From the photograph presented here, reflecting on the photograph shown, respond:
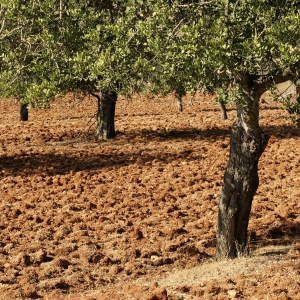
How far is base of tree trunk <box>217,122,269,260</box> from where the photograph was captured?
26.0 feet

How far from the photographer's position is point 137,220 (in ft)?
35.7

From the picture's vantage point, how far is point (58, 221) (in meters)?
10.8

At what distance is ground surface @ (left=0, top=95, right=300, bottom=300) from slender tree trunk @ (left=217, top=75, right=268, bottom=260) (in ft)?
1.06

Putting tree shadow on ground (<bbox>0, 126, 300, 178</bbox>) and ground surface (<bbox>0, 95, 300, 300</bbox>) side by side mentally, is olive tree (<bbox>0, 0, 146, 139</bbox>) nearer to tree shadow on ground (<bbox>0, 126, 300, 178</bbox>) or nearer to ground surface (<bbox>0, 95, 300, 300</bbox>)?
ground surface (<bbox>0, 95, 300, 300</bbox>)

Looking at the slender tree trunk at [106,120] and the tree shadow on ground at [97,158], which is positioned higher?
the slender tree trunk at [106,120]

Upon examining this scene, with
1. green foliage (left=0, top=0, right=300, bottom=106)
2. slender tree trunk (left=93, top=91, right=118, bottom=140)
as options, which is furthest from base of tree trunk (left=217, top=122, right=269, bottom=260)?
slender tree trunk (left=93, top=91, right=118, bottom=140)

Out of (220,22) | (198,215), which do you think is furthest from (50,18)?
(198,215)

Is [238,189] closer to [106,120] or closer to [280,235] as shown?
[280,235]

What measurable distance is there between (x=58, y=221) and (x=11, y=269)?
2.28 meters

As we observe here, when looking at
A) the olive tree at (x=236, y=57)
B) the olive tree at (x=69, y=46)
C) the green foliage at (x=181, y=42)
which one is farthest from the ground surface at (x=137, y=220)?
the green foliage at (x=181, y=42)

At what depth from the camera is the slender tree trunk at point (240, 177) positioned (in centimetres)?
775

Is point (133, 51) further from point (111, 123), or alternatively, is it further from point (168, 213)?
point (111, 123)

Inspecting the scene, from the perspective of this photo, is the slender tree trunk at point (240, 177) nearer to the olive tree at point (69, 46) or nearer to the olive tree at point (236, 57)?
the olive tree at point (236, 57)

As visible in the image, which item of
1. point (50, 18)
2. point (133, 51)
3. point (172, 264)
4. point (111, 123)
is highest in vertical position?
point (50, 18)
